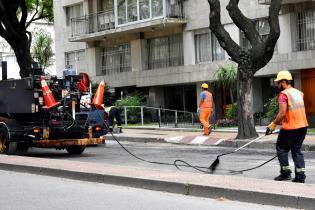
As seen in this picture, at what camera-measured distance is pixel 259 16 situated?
2603 cm

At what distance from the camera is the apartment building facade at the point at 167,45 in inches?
973

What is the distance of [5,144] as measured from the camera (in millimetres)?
16375

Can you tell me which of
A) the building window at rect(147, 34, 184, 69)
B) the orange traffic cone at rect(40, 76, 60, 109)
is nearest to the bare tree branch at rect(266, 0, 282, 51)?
the orange traffic cone at rect(40, 76, 60, 109)

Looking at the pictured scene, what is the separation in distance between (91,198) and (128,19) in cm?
2250

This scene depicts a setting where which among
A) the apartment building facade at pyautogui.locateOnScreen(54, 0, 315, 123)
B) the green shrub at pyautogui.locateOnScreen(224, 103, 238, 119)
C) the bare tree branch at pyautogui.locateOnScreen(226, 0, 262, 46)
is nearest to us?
the bare tree branch at pyautogui.locateOnScreen(226, 0, 262, 46)

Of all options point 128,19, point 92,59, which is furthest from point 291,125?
point 92,59

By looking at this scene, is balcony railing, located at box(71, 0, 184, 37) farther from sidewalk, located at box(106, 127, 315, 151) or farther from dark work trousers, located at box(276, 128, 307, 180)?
dark work trousers, located at box(276, 128, 307, 180)

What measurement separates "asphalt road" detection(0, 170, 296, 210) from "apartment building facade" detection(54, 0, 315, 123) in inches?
604

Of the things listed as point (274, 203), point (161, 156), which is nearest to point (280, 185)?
point (274, 203)

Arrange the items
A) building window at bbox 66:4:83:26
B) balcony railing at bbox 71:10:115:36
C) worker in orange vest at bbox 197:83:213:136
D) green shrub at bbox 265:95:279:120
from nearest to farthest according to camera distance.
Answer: worker in orange vest at bbox 197:83:213:136 → green shrub at bbox 265:95:279:120 → balcony railing at bbox 71:10:115:36 → building window at bbox 66:4:83:26

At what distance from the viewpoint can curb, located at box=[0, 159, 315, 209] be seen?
26.9 feet

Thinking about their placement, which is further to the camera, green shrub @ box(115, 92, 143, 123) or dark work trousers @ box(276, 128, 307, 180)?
green shrub @ box(115, 92, 143, 123)

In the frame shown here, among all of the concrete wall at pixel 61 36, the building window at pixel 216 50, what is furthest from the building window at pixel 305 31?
the concrete wall at pixel 61 36

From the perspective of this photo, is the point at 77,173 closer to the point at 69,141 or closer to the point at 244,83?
the point at 69,141
